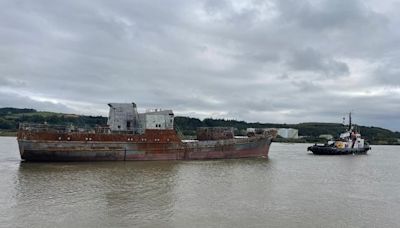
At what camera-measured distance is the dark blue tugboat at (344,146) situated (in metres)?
65.2

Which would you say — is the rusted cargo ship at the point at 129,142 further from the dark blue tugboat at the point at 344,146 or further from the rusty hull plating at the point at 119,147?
the dark blue tugboat at the point at 344,146

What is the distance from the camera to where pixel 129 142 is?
39.7m

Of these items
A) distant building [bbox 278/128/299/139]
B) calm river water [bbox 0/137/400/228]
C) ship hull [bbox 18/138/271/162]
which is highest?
distant building [bbox 278/128/299/139]

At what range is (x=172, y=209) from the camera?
17812mm

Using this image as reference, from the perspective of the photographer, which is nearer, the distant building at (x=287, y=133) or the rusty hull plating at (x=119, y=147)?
the rusty hull plating at (x=119, y=147)

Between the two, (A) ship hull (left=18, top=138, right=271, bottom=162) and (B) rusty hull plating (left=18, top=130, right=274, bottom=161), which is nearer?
(B) rusty hull plating (left=18, top=130, right=274, bottom=161)

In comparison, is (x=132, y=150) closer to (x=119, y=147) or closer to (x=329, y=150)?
(x=119, y=147)

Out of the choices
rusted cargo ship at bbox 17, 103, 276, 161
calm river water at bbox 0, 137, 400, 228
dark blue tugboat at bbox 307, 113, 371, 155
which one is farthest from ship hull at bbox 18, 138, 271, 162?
dark blue tugboat at bbox 307, 113, 371, 155

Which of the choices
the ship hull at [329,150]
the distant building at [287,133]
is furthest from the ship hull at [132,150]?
the distant building at [287,133]

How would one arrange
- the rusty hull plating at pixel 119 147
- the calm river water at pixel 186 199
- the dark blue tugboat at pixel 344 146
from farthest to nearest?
the dark blue tugboat at pixel 344 146 < the rusty hull plating at pixel 119 147 < the calm river water at pixel 186 199

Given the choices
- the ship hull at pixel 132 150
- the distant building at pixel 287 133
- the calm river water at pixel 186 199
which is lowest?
the calm river water at pixel 186 199

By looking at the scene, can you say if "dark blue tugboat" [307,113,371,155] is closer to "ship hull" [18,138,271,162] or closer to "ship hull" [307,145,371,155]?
"ship hull" [307,145,371,155]

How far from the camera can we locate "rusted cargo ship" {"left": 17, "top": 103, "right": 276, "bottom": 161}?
35906mm

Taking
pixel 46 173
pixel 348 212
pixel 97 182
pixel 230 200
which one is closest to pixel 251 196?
pixel 230 200
